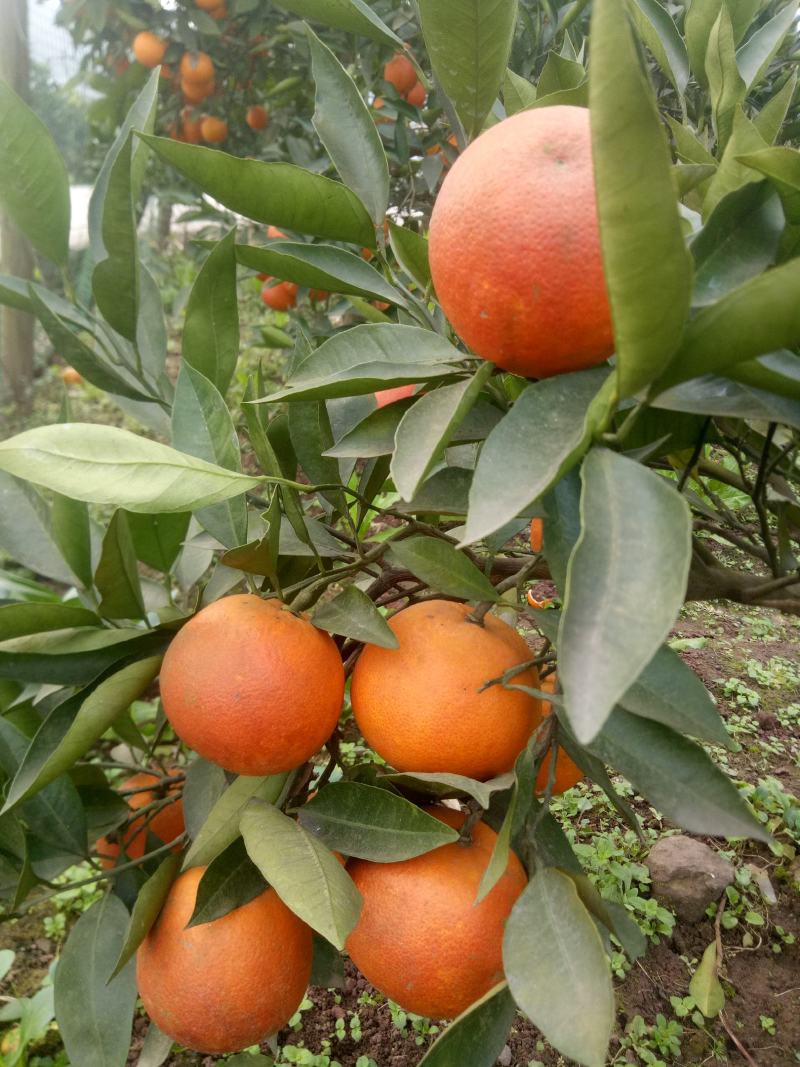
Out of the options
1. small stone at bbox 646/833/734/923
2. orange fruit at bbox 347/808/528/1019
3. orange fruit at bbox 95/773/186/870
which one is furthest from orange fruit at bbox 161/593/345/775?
small stone at bbox 646/833/734/923

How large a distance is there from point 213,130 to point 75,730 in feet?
8.27

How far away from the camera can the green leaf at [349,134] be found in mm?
611

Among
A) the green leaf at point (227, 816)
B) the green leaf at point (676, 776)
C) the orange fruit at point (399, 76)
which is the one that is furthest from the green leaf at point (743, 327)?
the orange fruit at point (399, 76)

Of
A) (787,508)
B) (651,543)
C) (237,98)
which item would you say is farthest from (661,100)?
(237,98)

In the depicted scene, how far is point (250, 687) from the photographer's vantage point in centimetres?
51

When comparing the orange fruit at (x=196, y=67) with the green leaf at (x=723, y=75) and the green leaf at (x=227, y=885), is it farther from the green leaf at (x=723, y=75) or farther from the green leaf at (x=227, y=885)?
the green leaf at (x=227, y=885)

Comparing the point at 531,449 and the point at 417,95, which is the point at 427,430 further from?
the point at 417,95

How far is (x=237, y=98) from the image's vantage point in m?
2.80

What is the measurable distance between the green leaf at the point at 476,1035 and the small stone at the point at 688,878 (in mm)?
950

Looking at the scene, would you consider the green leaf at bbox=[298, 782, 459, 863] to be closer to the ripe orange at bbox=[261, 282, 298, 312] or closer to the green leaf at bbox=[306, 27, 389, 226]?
the green leaf at bbox=[306, 27, 389, 226]

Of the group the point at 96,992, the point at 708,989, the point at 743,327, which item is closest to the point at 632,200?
the point at 743,327

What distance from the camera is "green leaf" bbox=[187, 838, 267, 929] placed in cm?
55

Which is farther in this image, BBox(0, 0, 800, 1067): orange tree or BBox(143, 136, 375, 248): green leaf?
BBox(143, 136, 375, 248): green leaf

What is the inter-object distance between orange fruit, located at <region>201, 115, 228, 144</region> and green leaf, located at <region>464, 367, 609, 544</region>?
2596mm
